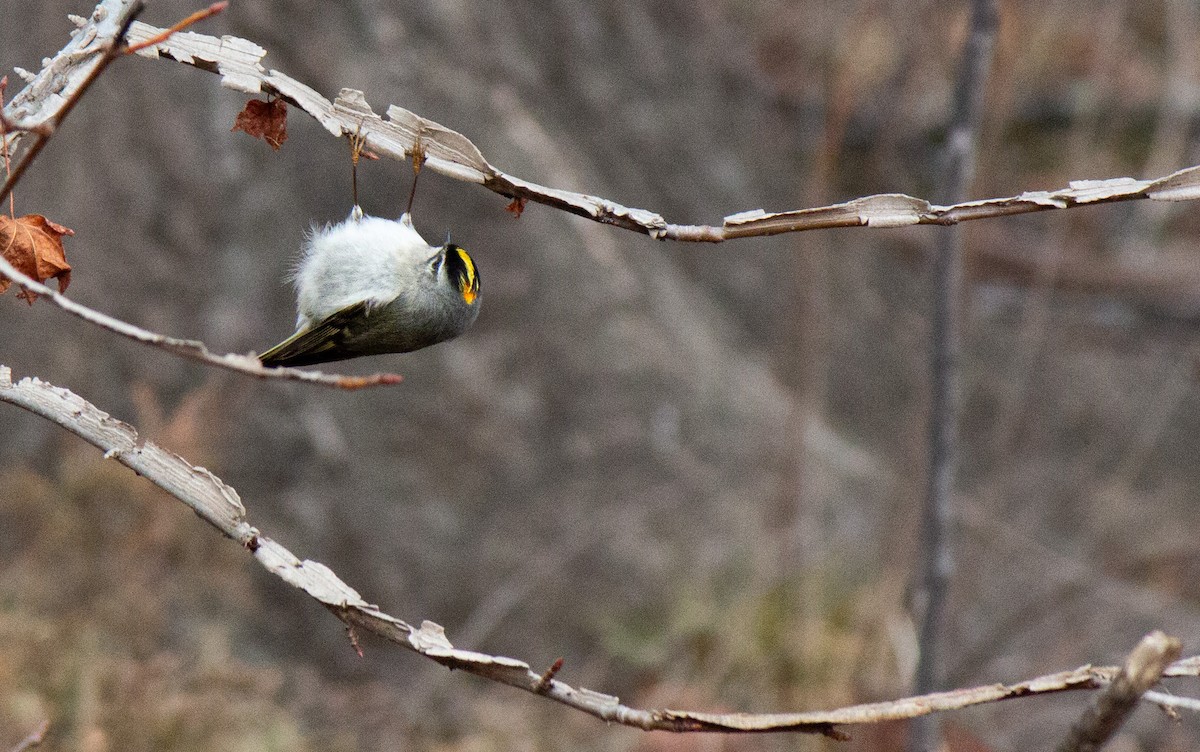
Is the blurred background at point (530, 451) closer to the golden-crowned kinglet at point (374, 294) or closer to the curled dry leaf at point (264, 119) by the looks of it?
the golden-crowned kinglet at point (374, 294)

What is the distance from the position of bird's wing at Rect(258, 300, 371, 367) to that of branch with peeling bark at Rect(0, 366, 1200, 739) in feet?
4.84

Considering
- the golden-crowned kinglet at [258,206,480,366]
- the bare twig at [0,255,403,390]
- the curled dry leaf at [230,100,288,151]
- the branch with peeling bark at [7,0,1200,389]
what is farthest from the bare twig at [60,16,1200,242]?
the golden-crowned kinglet at [258,206,480,366]

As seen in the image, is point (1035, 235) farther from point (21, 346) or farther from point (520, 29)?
point (21, 346)

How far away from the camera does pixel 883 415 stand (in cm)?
682

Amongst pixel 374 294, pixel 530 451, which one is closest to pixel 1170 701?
pixel 374 294

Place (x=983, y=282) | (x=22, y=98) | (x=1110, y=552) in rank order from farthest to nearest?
(x=983, y=282) < (x=1110, y=552) < (x=22, y=98)

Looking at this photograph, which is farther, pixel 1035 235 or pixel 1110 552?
pixel 1035 235

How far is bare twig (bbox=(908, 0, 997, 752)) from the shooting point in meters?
3.04

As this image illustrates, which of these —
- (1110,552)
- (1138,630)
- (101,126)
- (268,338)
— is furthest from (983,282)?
(101,126)

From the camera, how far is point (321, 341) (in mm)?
2777

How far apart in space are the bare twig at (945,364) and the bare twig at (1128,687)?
6.72ft

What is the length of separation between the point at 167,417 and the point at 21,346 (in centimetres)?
69

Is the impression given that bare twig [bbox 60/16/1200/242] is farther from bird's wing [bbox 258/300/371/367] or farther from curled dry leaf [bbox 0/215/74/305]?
bird's wing [bbox 258/300/371/367]

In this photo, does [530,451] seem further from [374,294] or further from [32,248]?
[32,248]
